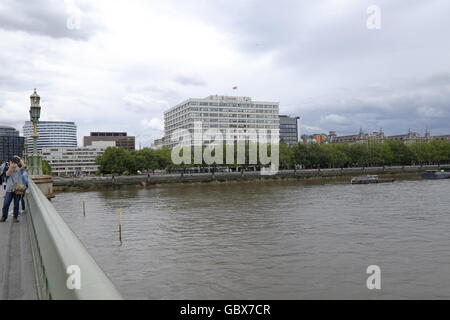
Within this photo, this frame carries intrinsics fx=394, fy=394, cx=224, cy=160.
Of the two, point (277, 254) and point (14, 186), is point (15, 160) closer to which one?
point (14, 186)

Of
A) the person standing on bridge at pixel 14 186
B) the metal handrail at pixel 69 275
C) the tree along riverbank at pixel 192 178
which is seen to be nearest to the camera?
the metal handrail at pixel 69 275

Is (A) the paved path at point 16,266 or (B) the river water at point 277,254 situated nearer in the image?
(A) the paved path at point 16,266

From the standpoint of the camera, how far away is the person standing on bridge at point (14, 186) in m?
12.7

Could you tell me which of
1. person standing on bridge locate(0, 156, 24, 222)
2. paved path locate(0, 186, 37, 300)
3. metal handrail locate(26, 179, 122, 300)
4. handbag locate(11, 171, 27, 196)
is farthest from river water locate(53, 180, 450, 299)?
metal handrail locate(26, 179, 122, 300)

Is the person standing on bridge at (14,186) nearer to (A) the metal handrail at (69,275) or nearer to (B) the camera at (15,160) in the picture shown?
(B) the camera at (15,160)

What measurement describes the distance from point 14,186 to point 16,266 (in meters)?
6.91

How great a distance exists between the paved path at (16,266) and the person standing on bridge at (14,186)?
1687 mm

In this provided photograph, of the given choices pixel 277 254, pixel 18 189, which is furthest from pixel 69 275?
pixel 277 254

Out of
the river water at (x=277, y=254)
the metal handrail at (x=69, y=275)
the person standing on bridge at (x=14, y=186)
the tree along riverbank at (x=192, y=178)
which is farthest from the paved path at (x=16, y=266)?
the tree along riverbank at (x=192, y=178)

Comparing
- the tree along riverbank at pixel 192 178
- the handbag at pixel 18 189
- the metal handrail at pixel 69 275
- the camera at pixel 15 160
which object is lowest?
the tree along riverbank at pixel 192 178

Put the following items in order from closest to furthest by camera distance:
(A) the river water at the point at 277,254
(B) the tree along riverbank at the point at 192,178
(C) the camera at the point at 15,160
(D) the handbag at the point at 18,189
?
(D) the handbag at the point at 18,189 → (C) the camera at the point at 15,160 → (A) the river water at the point at 277,254 → (B) the tree along riverbank at the point at 192,178

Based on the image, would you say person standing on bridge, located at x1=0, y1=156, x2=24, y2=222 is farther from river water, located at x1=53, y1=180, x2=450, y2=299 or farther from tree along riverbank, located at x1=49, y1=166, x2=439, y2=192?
tree along riverbank, located at x1=49, y1=166, x2=439, y2=192

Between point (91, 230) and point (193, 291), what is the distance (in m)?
17.0

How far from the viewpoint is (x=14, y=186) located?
1314cm
